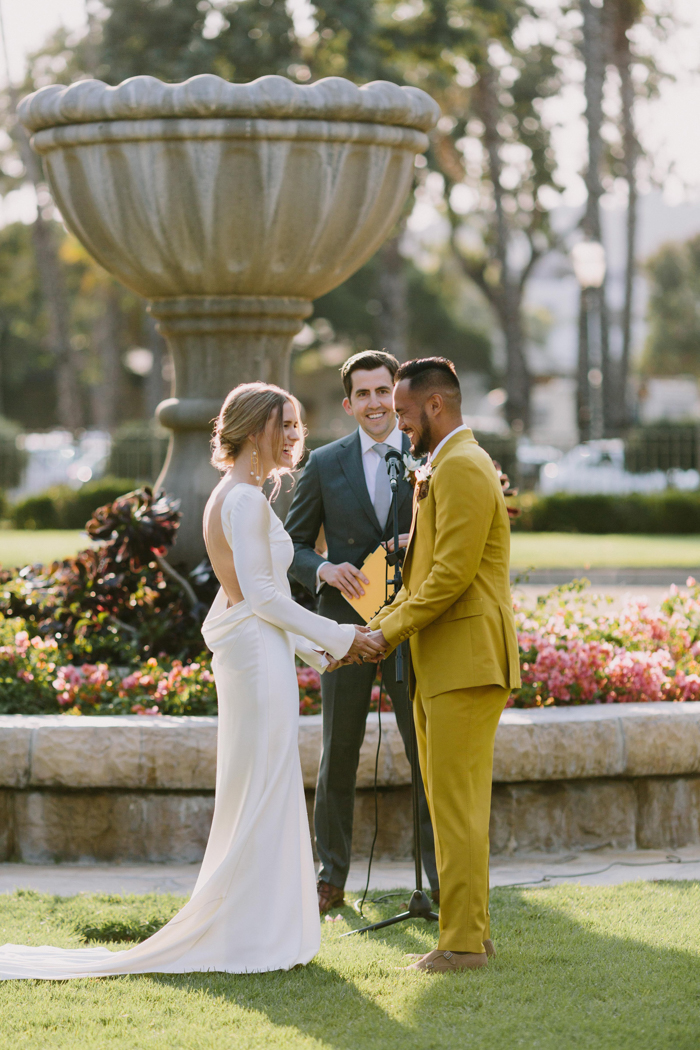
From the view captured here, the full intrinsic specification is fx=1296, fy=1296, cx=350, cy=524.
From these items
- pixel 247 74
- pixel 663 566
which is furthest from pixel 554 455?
pixel 663 566

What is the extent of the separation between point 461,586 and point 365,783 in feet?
5.76

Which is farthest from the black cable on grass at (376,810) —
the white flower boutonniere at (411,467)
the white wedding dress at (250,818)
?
the white flower boutonniere at (411,467)

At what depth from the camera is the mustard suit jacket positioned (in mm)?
3943

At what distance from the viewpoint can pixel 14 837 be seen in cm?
553

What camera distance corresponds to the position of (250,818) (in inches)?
163

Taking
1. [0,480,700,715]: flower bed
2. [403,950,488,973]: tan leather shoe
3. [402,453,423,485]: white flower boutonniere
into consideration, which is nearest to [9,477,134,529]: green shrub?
[0,480,700,715]: flower bed

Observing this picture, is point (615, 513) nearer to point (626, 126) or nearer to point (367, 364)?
point (626, 126)

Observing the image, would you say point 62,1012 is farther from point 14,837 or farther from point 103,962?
point 14,837

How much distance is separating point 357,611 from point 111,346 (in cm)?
3804

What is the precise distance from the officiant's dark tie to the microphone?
351 millimetres

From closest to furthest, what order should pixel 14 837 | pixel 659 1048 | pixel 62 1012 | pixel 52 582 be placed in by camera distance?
pixel 659 1048, pixel 62 1012, pixel 14 837, pixel 52 582

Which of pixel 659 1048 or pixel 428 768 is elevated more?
pixel 428 768

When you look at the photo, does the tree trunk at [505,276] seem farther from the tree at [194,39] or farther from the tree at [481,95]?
the tree at [194,39]

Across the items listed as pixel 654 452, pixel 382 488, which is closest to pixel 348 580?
pixel 382 488
